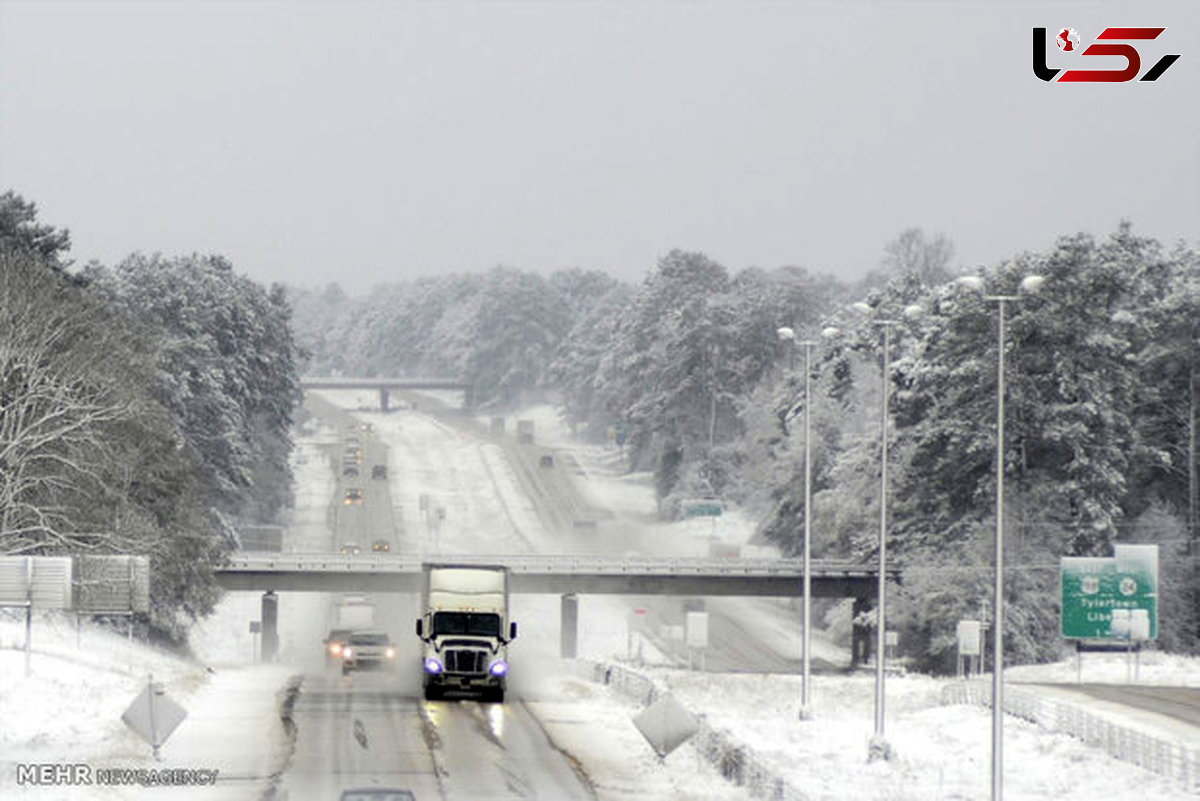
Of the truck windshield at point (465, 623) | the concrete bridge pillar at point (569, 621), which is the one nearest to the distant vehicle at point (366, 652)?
the truck windshield at point (465, 623)

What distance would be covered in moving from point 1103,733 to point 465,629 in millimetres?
18408

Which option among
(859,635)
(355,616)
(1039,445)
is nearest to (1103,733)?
(1039,445)

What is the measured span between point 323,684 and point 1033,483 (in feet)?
146

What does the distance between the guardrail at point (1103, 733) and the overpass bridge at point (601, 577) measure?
137ft

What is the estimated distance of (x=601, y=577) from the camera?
112562 mm

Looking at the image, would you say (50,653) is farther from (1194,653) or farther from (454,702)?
(1194,653)

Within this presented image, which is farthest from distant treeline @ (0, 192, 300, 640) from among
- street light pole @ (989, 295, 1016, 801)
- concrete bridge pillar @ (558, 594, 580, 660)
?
street light pole @ (989, 295, 1016, 801)

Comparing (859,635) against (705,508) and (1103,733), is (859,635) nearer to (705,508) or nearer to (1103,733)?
(705,508)

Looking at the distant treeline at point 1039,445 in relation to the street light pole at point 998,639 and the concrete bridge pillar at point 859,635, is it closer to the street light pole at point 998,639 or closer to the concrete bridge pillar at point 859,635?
the concrete bridge pillar at point 859,635

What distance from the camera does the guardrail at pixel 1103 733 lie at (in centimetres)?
4619

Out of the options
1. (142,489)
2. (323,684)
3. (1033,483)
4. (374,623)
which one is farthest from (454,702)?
(374,623)

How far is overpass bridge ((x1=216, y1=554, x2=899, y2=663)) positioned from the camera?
11000 cm

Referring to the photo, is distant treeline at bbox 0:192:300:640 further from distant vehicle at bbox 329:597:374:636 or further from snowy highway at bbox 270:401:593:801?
snowy highway at bbox 270:401:593:801

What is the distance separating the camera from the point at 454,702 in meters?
61.7
